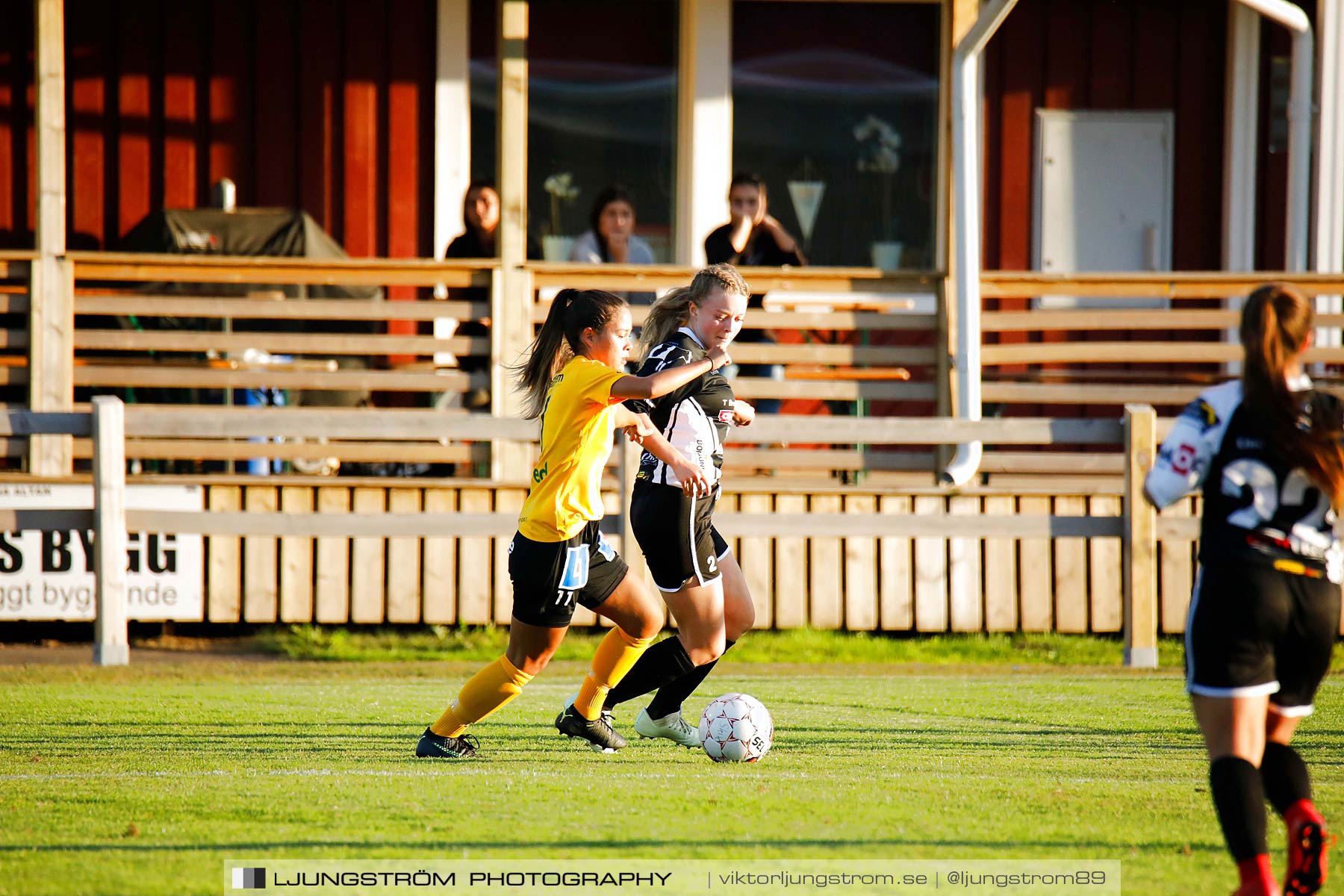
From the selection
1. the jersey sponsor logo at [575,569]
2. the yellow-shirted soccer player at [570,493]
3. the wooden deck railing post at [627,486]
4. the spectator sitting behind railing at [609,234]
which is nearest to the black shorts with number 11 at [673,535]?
the yellow-shirted soccer player at [570,493]

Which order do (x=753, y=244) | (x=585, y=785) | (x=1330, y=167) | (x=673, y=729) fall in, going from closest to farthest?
1. (x=585, y=785)
2. (x=673, y=729)
3. (x=753, y=244)
4. (x=1330, y=167)

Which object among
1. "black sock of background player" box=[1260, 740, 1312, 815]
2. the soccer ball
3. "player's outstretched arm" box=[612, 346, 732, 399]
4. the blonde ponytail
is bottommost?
the soccer ball

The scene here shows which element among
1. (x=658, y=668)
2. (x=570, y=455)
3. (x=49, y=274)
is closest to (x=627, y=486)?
(x=658, y=668)

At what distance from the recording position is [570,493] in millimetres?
5336

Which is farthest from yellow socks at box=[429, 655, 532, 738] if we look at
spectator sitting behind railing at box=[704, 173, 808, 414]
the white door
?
the white door

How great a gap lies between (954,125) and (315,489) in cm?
501

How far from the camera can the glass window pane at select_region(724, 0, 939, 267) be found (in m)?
12.5

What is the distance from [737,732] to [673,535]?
77 centimetres

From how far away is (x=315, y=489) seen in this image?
10094mm

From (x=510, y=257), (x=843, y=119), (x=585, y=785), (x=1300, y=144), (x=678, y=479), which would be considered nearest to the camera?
(x=585, y=785)

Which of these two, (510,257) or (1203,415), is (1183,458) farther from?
(510,257)

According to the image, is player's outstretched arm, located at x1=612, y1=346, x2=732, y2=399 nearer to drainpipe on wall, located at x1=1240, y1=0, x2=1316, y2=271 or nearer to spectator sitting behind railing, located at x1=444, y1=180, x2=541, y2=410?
spectator sitting behind railing, located at x1=444, y1=180, x2=541, y2=410

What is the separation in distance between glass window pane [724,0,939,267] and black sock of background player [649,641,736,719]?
→ 7.20 m

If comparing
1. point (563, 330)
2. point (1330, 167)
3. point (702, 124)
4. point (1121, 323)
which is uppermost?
point (702, 124)
